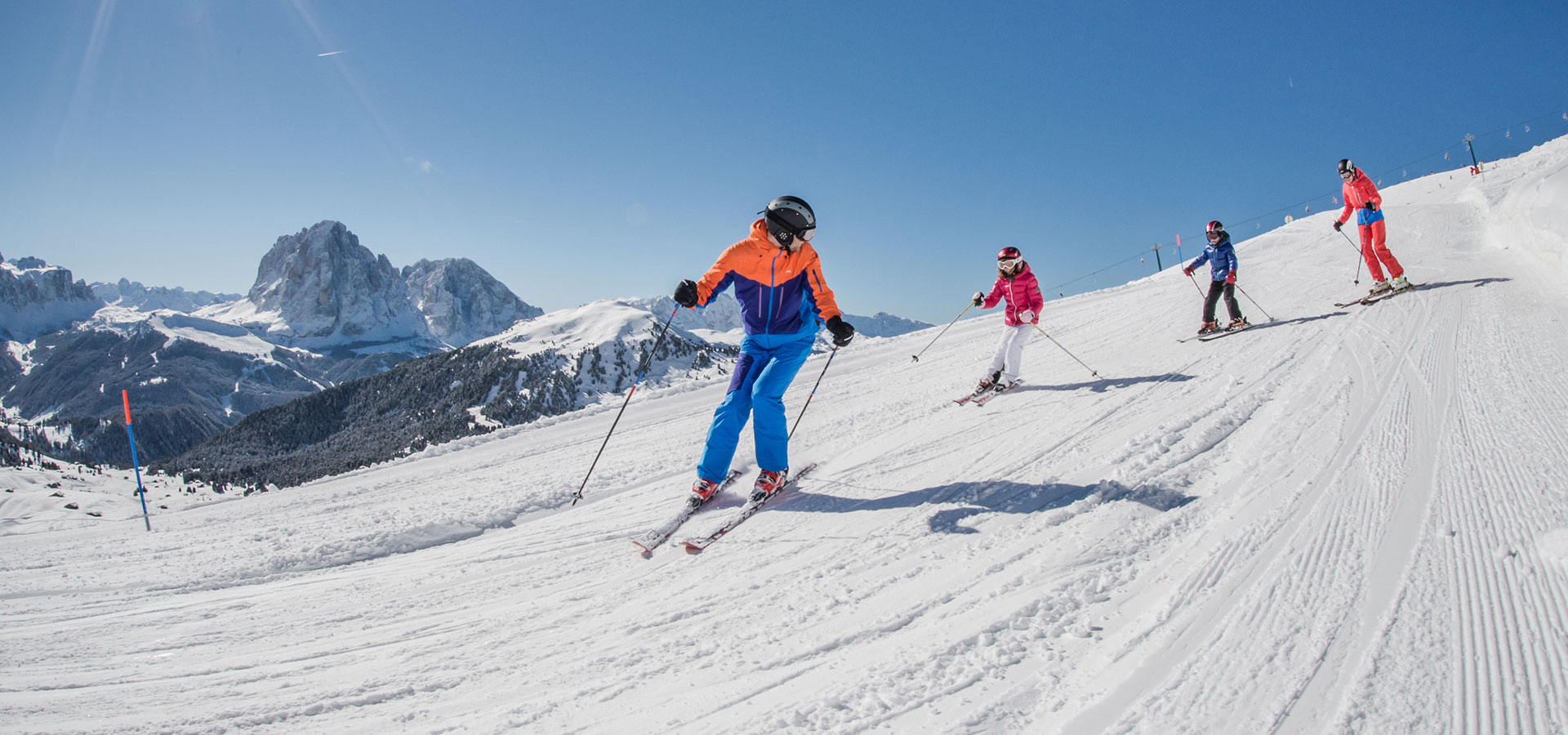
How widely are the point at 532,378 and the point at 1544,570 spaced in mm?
114850

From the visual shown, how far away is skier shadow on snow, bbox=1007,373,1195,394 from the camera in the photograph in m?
6.78

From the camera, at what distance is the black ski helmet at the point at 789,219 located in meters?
4.72

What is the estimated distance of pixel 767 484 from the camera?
188 inches

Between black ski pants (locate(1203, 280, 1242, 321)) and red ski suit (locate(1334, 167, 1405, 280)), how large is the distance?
278cm

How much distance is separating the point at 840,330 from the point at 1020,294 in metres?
4.24

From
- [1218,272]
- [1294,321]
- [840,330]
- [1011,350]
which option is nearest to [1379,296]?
[1294,321]

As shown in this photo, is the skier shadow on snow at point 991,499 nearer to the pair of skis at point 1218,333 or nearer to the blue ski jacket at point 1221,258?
the pair of skis at point 1218,333

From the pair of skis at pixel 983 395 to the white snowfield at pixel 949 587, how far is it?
593 millimetres

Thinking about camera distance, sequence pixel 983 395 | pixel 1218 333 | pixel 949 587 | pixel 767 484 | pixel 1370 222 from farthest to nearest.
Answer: pixel 1370 222
pixel 1218 333
pixel 983 395
pixel 767 484
pixel 949 587

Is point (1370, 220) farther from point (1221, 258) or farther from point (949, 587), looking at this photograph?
point (949, 587)

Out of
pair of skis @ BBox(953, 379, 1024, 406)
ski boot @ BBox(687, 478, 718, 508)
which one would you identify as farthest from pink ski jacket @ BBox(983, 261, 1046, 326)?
ski boot @ BBox(687, 478, 718, 508)

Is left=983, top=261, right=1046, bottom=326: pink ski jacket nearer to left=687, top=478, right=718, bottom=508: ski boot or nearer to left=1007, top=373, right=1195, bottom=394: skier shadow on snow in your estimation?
left=1007, top=373, right=1195, bottom=394: skier shadow on snow

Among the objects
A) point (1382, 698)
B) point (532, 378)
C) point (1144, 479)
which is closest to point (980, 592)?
point (1382, 698)

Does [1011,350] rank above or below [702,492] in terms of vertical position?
above
